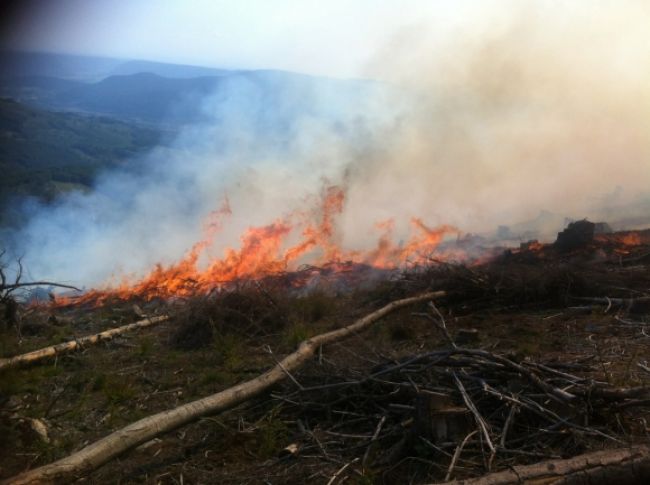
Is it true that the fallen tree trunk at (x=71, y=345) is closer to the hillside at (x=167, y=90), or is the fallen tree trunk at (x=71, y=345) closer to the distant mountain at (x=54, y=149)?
the hillside at (x=167, y=90)

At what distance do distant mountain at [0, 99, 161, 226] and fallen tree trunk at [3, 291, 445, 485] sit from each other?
2093cm

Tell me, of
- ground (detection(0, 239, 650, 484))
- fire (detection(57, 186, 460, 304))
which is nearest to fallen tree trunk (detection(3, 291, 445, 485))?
ground (detection(0, 239, 650, 484))

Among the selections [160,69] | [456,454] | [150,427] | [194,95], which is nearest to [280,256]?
[150,427]

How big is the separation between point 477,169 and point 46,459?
55.9 ft

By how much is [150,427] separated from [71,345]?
4330 mm

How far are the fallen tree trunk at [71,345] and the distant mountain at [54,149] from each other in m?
16.0

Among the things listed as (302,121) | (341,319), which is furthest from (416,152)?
(341,319)

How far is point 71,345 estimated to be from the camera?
7.86m

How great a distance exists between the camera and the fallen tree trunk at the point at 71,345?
6.94 meters

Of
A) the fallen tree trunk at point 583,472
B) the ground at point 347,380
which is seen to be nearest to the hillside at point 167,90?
the ground at point 347,380

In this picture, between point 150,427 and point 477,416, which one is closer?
point 477,416

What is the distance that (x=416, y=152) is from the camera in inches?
753

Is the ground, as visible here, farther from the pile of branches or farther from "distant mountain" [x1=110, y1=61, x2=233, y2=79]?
"distant mountain" [x1=110, y1=61, x2=233, y2=79]

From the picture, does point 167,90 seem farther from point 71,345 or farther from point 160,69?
point 71,345
